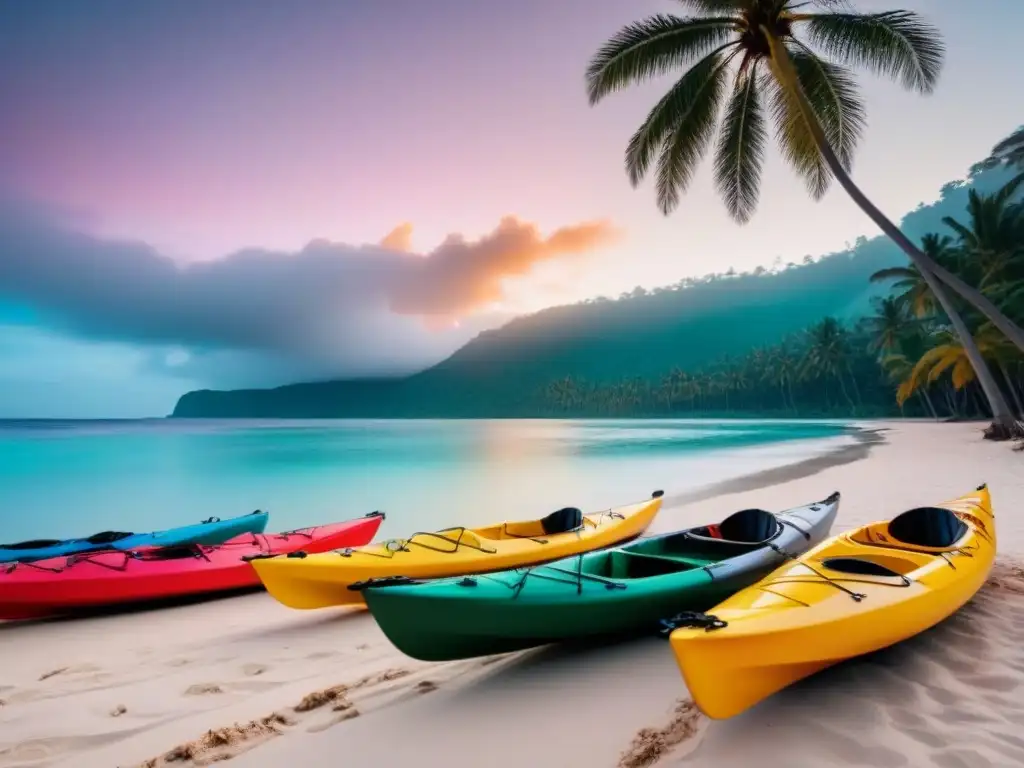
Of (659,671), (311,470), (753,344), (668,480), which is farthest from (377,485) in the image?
(753,344)

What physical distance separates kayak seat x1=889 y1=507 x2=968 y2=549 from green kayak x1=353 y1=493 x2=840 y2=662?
1.02 metres

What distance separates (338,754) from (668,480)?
1487 centimetres

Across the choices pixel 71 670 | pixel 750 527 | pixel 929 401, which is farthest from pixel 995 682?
pixel 929 401

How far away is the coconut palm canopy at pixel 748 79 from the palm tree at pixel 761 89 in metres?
0.02

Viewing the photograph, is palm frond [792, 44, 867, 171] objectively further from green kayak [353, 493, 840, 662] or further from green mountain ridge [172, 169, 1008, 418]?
green mountain ridge [172, 169, 1008, 418]

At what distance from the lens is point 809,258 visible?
163 meters

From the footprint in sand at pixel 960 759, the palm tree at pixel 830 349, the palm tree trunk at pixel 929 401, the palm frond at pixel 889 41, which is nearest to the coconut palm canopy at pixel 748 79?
the palm frond at pixel 889 41

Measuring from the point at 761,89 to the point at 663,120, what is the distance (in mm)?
1901

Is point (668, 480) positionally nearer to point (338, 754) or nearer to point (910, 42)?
point (910, 42)

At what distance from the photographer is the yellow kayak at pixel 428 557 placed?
4871 millimetres

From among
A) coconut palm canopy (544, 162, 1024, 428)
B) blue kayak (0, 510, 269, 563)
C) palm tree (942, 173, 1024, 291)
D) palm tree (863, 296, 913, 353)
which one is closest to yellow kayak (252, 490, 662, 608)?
blue kayak (0, 510, 269, 563)

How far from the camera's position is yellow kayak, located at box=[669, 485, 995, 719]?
256 cm

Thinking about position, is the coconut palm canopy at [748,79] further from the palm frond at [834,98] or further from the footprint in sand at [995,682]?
the footprint in sand at [995,682]

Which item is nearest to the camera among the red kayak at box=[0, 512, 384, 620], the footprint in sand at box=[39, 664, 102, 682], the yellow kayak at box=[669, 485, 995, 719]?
the yellow kayak at box=[669, 485, 995, 719]
